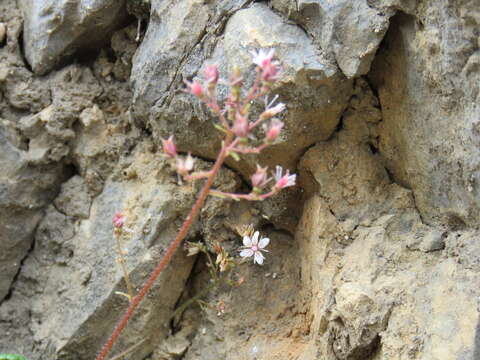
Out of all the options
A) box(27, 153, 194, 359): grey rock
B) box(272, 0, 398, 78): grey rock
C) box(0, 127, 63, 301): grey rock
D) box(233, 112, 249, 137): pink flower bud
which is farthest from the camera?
box(0, 127, 63, 301): grey rock

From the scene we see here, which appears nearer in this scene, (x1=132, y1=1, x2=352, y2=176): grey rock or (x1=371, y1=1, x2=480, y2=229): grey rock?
(x1=371, y1=1, x2=480, y2=229): grey rock

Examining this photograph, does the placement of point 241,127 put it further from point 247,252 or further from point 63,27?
point 63,27

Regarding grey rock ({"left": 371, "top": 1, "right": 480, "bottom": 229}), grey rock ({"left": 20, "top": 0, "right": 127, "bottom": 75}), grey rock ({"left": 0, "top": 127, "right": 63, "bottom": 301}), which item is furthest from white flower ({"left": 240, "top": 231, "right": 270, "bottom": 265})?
grey rock ({"left": 20, "top": 0, "right": 127, "bottom": 75})

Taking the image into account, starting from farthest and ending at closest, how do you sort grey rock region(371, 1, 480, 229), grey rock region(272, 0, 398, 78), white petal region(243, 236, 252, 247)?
white petal region(243, 236, 252, 247) → grey rock region(272, 0, 398, 78) → grey rock region(371, 1, 480, 229)

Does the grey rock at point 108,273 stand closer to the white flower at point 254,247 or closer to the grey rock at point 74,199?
the grey rock at point 74,199

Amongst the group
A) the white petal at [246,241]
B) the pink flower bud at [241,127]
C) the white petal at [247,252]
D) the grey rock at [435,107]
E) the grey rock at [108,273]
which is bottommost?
the grey rock at [108,273]

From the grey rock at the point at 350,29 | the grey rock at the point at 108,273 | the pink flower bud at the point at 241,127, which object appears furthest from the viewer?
the grey rock at the point at 108,273

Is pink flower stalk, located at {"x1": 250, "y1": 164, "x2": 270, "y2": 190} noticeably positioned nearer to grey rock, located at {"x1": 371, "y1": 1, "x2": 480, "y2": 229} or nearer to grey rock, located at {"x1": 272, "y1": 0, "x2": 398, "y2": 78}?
grey rock, located at {"x1": 272, "y1": 0, "x2": 398, "y2": 78}

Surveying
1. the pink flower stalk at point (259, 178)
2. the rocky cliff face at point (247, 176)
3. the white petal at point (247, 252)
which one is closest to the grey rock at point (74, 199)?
the rocky cliff face at point (247, 176)

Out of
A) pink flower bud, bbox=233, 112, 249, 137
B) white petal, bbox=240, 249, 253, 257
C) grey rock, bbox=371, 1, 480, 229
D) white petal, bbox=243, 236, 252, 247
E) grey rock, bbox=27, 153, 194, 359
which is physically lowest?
grey rock, bbox=27, 153, 194, 359
